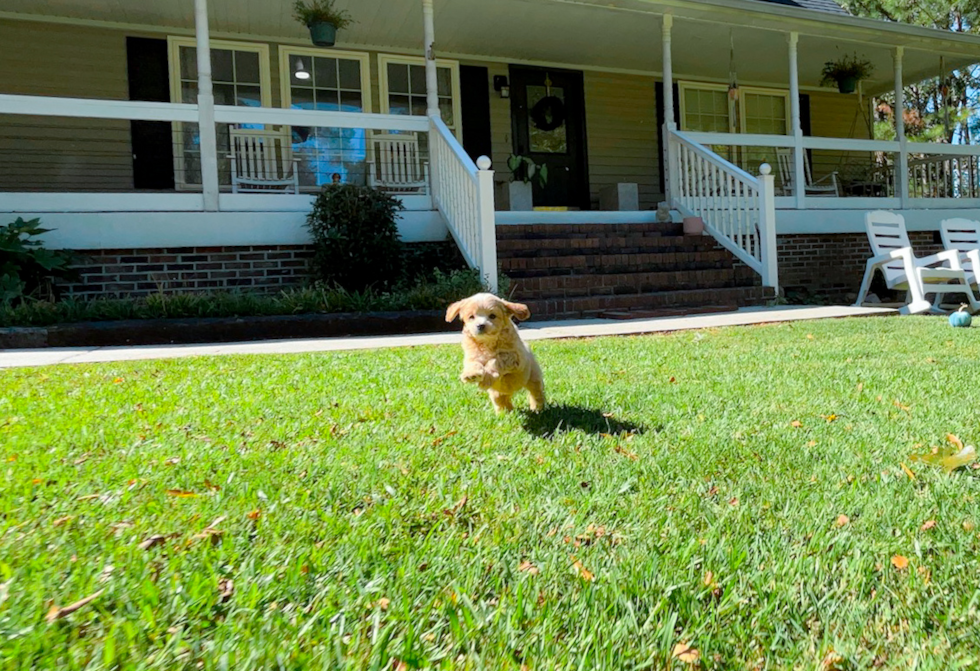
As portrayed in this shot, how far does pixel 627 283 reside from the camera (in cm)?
792

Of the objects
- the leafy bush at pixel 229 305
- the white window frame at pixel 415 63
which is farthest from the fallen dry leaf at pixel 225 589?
the white window frame at pixel 415 63

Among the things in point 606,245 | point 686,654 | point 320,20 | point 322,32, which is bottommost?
point 686,654

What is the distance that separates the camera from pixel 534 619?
125 cm

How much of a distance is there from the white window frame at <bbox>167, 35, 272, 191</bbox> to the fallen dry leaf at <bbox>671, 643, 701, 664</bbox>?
9.02 metres

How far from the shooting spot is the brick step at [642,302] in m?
7.11

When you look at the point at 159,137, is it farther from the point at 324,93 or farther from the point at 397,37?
the point at 397,37

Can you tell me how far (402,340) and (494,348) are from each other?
2955 millimetres

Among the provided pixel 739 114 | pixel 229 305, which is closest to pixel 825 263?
pixel 739 114

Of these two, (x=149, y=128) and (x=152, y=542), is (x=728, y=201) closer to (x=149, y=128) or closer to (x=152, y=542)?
(x=149, y=128)

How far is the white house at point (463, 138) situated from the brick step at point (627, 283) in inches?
1.0

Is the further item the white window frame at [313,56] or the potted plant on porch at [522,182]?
the potted plant on porch at [522,182]

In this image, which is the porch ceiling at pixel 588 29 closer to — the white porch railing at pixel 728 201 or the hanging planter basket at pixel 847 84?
the hanging planter basket at pixel 847 84

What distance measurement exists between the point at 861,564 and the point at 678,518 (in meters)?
0.39

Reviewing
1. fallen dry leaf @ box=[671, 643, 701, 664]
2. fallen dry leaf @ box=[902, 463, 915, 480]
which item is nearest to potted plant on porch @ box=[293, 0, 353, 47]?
fallen dry leaf @ box=[902, 463, 915, 480]
